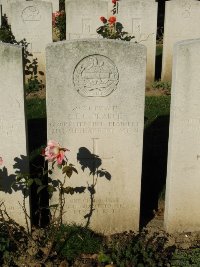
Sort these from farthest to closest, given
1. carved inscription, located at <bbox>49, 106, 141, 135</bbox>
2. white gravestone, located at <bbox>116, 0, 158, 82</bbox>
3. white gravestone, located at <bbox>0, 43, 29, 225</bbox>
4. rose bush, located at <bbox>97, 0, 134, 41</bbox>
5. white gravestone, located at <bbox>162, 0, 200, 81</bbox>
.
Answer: white gravestone, located at <bbox>162, 0, 200, 81</bbox> → white gravestone, located at <bbox>116, 0, 158, 82</bbox> → rose bush, located at <bbox>97, 0, 134, 41</bbox> → carved inscription, located at <bbox>49, 106, 141, 135</bbox> → white gravestone, located at <bbox>0, 43, 29, 225</bbox>

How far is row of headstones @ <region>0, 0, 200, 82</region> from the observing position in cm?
932

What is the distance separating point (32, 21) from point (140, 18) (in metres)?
2.15

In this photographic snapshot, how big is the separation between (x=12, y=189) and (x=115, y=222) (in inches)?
43.9

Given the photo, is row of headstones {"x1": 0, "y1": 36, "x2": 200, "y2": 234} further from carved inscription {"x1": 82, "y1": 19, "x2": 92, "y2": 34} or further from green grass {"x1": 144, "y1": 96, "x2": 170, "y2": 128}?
carved inscription {"x1": 82, "y1": 19, "x2": 92, "y2": 34}

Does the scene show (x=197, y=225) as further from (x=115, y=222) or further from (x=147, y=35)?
(x=147, y=35)

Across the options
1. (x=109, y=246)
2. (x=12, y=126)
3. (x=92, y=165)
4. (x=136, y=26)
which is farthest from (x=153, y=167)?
(x=136, y=26)

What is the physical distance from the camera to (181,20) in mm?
9656

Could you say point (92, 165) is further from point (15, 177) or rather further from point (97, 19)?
point (97, 19)

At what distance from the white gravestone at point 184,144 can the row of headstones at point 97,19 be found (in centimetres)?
532

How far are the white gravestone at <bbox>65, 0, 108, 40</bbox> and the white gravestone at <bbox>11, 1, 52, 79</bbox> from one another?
1.66 ft

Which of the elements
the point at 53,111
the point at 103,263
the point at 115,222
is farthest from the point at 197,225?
the point at 53,111

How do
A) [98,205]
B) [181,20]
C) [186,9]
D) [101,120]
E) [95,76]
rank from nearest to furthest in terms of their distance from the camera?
[95,76]
[101,120]
[98,205]
[186,9]
[181,20]

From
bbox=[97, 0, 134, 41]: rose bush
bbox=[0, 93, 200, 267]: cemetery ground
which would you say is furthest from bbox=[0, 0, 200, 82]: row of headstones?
bbox=[0, 93, 200, 267]: cemetery ground

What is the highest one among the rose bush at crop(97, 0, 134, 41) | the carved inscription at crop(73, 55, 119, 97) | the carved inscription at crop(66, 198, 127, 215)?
the rose bush at crop(97, 0, 134, 41)
